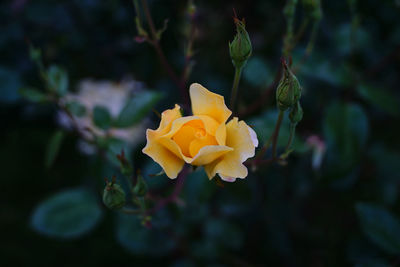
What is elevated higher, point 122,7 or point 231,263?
point 122,7

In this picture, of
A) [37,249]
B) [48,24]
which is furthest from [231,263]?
[48,24]

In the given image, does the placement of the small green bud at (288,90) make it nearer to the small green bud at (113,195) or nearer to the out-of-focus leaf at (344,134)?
the small green bud at (113,195)

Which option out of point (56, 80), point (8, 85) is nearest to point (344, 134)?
point (56, 80)

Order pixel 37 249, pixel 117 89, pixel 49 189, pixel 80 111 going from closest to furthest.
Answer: pixel 80 111, pixel 117 89, pixel 37 249, pixel 49 189

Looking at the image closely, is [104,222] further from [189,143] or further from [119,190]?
[189,143]

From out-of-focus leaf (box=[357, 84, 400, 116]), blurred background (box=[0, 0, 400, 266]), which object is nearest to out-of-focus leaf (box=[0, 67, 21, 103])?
blurred background (box=[0, 0, 400, 266])

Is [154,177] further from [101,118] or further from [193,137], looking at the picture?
[193,137]

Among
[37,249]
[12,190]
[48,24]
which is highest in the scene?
[48,24]

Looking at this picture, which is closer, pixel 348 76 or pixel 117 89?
pixel 348 76
